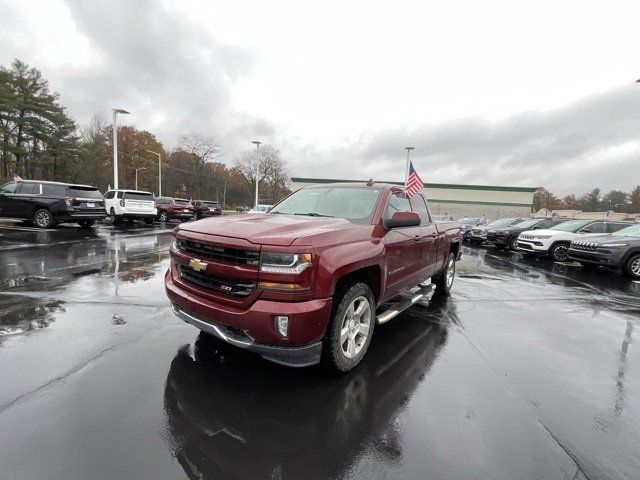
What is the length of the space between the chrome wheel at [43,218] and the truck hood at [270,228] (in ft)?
45.1

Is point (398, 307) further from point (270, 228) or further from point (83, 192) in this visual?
point (83, 192)

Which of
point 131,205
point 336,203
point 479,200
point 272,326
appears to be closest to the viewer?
point 272,326

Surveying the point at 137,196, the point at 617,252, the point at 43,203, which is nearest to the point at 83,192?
the point at 43,203

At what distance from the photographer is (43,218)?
536 inches

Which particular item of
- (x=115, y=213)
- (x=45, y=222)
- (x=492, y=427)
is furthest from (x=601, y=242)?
(x=115, y=213)

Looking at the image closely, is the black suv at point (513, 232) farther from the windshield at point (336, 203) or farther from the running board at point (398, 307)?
the windshield at point (336, 203)

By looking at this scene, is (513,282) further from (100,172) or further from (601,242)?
Result: (100,172)

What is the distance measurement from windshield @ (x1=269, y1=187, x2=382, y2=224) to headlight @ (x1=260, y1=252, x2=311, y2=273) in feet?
3.91

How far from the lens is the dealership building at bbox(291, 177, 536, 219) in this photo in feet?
163

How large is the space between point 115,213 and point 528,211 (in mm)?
53069

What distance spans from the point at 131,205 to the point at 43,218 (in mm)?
4426

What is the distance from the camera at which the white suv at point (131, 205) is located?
58.2 ft

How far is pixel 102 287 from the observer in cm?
583

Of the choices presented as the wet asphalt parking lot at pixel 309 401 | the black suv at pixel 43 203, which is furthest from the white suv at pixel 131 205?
the wet asphalt parking lot at pixel 309 401
